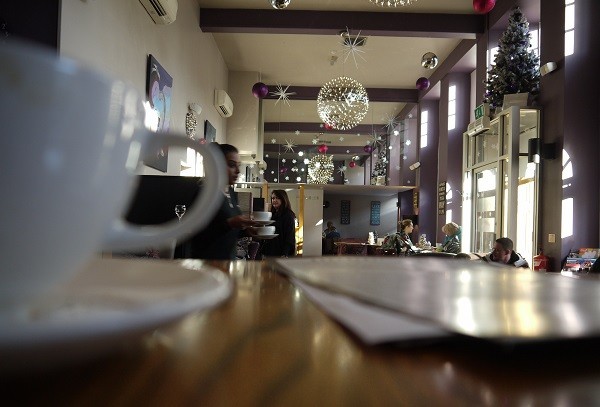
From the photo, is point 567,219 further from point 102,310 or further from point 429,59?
point 102,310

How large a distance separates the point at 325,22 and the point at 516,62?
2882 mm

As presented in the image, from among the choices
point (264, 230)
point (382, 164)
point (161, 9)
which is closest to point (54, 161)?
point (264, 230)

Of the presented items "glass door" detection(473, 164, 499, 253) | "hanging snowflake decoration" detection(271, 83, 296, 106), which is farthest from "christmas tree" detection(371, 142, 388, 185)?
"glass door" detection(473, 164, 499, 253)

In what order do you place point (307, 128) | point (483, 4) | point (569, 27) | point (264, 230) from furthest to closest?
point (307, 128), point (569, 27), point (483, 4), point (264, 230)

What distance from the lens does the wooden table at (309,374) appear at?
0.20m

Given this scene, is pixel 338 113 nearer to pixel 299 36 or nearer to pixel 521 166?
pixel 299 36

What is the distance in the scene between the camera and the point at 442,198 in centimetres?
959

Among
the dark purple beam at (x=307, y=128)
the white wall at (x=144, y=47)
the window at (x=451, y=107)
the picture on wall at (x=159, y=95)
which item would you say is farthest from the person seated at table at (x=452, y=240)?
the dark purple beam at (x=307, y=128)

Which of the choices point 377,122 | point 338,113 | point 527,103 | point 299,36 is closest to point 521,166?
point 527,103

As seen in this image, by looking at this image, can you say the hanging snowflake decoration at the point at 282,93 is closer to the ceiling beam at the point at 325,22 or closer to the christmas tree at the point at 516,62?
the ceiling beam at the point at 325,22

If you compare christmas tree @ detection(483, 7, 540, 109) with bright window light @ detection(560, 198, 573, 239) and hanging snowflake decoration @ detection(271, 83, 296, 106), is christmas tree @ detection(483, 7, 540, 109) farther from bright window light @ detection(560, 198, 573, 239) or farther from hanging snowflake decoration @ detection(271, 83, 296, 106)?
hanging snowflake decoration @ detection(271, 83, 296, 106)

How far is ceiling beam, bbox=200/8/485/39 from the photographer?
23.1 feet

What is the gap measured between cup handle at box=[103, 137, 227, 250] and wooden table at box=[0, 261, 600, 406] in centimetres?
8

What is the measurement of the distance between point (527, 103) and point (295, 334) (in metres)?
6.28
